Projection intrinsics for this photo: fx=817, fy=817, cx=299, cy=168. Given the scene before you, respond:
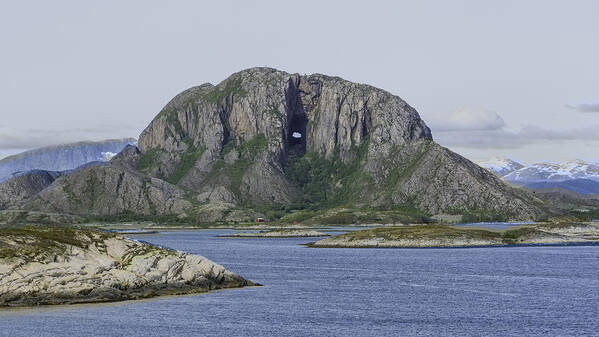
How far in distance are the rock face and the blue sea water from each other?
3.39 meters

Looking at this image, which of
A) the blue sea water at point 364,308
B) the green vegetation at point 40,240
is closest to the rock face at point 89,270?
the green vegetation at point 40,240

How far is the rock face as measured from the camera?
3728 inches

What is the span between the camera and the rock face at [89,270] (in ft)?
311

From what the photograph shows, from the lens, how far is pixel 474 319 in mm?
87062

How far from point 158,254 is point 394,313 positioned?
32.6m

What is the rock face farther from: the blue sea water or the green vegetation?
the blue sea water

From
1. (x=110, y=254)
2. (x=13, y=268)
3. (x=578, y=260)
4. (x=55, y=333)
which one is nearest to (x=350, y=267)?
(x=578, y=260)

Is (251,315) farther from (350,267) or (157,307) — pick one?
(350,267)

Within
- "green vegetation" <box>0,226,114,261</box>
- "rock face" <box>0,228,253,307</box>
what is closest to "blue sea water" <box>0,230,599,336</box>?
"rock face" <box>0,228,253,307</box>

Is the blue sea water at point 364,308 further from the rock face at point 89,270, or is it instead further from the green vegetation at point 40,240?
the green vegetation at point 40,240

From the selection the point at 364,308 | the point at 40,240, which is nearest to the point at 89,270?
the point at 40,240

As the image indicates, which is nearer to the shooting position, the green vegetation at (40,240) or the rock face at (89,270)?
the rock face at (89,270)

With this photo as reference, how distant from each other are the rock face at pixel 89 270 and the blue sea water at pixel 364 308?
3391 millimetres

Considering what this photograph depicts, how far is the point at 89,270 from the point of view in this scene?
9856 cm
